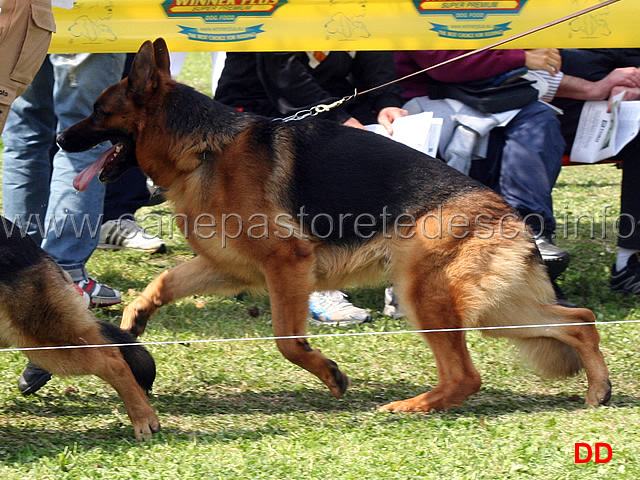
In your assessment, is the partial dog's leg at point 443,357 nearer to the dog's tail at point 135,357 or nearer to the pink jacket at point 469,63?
the dog's tail at point 135,357

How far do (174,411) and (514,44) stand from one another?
3.24m

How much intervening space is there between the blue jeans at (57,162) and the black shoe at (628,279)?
3.54m

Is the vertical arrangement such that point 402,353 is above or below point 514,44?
below

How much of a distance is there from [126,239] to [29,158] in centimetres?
141

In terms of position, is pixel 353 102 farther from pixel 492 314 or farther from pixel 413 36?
pixel 492 314

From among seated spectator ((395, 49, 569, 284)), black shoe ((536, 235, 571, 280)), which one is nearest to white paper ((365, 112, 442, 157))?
seated spectator ((395, 49, 569, 284))

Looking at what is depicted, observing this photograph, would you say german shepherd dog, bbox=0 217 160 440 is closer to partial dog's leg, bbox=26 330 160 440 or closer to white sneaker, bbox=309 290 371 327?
partial dog's leg, bbox=26 330 160 440

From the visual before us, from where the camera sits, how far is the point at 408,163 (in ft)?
12.7

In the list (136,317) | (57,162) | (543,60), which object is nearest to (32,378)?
(136,317)

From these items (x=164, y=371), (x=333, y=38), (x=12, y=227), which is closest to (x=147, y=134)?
(x=12, y=227)

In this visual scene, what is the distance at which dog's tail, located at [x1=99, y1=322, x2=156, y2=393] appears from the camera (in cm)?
344

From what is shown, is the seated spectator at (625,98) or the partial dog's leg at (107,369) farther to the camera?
the seated spectator at (625,98)

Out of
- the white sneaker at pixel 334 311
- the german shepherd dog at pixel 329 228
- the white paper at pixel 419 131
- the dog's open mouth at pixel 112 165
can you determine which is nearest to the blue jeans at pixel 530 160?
the white paper at pixel 419 131

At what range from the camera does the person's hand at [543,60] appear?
529cm
